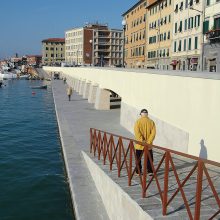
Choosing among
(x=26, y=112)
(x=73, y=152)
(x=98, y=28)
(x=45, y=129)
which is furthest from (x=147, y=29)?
(x=98, y=28)

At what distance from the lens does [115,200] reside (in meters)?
8.85

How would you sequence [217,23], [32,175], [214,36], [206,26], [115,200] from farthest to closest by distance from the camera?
1. [206,26]
2. [217,23]
3. [214,36]
4. [32,175]
5. [115,200]

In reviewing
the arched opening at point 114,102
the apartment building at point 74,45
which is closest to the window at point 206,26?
the arched opening at point 114,102

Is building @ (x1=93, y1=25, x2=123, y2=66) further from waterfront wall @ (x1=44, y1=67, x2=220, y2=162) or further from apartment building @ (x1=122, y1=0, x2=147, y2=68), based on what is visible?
waterfront wall @ (x1=44, y1=67, x2=220, y2=162)

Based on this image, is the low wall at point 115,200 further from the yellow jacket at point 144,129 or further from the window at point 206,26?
the window at point 206,26

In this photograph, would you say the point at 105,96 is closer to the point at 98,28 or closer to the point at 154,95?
the point at 154,95

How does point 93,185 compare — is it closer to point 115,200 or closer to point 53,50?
point 115,200

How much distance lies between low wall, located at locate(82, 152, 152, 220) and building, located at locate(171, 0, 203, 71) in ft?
105

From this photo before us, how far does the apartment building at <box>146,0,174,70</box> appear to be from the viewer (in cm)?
5454

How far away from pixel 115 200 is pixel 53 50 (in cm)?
17885

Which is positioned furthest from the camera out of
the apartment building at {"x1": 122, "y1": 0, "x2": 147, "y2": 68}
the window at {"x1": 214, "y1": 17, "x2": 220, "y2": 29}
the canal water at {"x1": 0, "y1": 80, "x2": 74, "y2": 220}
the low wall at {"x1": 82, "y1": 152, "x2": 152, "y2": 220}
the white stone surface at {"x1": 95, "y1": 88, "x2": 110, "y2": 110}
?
the apartment building at {"x1": 122, "y1": 0, "x2": 147, "y2": 68}

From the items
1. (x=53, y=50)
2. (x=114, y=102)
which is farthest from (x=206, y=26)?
(x=53, y=50)

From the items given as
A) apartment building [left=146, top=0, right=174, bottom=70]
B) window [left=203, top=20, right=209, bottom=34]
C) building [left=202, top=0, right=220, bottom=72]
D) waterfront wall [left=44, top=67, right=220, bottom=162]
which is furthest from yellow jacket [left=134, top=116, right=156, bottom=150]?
apartment building [left=146, top=0, right=174, bottom=70]

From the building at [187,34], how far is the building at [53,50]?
135m
